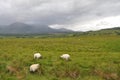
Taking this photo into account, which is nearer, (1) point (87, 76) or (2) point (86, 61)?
(1) point (87, 76)

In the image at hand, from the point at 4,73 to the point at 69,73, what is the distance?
25.3ft

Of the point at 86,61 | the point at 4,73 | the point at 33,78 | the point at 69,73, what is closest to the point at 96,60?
the point at 86,61

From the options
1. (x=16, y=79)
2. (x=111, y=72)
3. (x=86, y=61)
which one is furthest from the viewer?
(x=86, y=61)

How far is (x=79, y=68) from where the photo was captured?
27547 millimetres

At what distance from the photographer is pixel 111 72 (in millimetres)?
26578

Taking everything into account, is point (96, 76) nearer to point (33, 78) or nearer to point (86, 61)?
point (86, 61)

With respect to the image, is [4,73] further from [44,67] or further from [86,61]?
[86,61]

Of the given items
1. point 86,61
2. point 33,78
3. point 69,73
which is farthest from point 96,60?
point 33,78

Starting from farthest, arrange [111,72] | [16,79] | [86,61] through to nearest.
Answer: [86,61] < [111,72] < [16,79]

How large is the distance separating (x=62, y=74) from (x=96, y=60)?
21.8ft

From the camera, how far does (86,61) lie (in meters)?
29.9

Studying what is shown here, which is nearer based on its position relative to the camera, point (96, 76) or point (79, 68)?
point (96, 76)

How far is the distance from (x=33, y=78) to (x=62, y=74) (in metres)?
3.37

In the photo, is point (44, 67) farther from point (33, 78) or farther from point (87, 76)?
point (87, 76)
